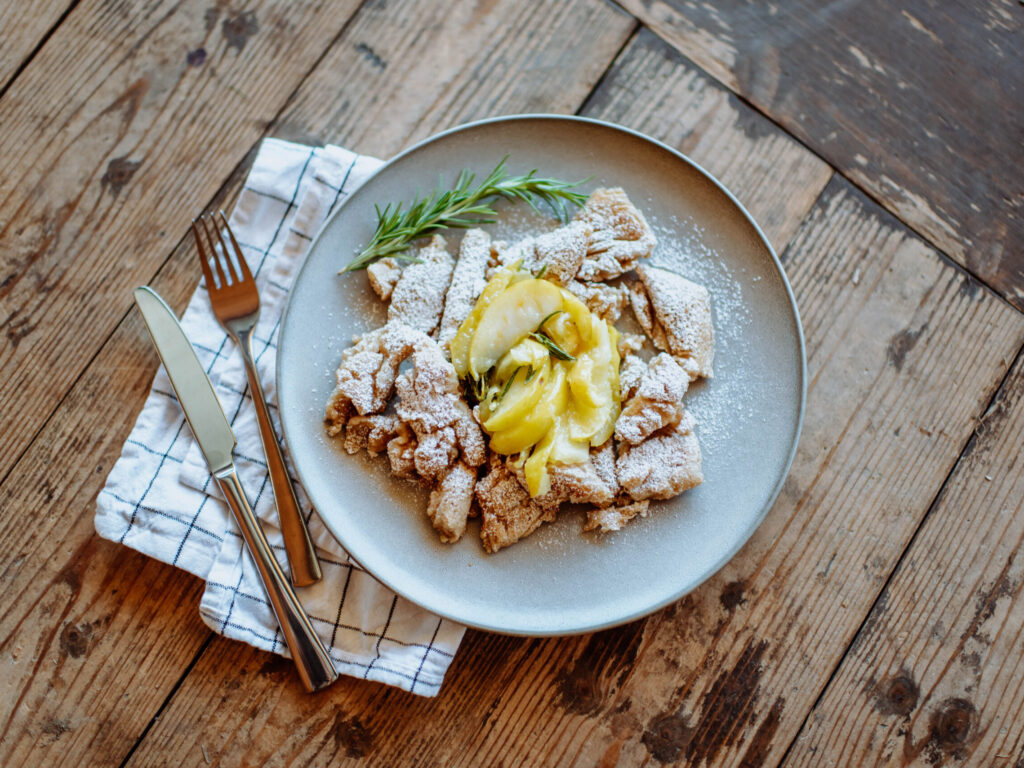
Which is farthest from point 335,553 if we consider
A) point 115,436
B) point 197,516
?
point 115,436

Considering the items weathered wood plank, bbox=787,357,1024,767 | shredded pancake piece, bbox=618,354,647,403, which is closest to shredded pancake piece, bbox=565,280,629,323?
shredded pancake piece, bbox=618,354,647,403

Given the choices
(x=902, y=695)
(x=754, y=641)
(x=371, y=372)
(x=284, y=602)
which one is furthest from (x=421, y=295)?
(x=902, y=695)

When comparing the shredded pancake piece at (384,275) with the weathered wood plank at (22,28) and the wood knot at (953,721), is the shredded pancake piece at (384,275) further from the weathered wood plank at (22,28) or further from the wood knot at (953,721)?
the wood knot at (953,721)

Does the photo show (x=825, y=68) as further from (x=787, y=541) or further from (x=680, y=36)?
(x=787, y=541)

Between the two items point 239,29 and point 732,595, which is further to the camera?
point 239,29

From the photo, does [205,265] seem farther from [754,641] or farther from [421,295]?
[754,641]

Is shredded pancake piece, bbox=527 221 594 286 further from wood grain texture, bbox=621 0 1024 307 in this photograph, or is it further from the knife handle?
the knife handle

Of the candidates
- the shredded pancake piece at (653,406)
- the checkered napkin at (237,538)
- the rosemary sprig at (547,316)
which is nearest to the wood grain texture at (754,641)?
the checkered napkin at (237,538)
